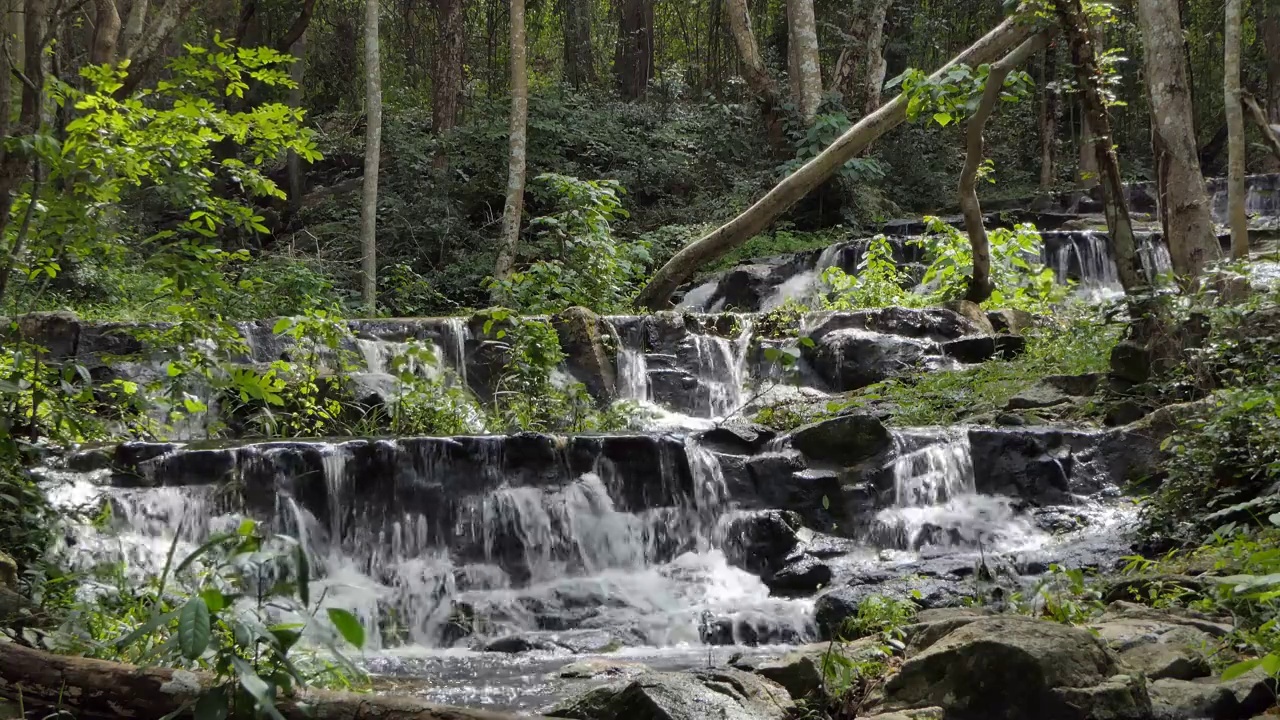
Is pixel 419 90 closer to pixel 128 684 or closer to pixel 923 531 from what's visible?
pixel 923 531

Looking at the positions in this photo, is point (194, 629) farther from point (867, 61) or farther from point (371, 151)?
point (867, 61)

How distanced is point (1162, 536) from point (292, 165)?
17462 millimetres

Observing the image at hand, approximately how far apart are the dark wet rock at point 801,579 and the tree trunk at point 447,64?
44.9 feet

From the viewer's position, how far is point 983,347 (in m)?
11.6

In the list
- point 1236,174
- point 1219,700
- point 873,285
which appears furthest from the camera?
point 873,285

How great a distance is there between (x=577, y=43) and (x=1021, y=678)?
21.6m

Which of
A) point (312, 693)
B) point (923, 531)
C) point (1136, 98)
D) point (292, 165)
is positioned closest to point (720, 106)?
point (292, 165)

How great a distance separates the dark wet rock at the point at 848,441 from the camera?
862cm

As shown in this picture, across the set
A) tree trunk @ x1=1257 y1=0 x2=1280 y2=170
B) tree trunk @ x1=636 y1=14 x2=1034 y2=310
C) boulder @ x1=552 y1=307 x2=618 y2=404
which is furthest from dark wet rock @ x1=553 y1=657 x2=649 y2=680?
tree trunk @ x1=1257 y1=0 x2=1280 y2=170

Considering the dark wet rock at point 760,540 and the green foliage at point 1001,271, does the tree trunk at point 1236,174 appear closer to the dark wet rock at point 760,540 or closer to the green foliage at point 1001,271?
the green foliage at point 1001,271

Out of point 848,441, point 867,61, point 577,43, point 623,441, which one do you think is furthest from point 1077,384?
point 577,43

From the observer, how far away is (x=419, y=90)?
87.4 ft

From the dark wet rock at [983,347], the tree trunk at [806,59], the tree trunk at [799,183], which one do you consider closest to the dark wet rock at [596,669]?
the dark wet rock at [983,347]

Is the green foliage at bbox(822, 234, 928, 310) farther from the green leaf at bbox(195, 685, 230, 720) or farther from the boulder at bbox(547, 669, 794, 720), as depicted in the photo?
the green leaf at bbox(195, 685, 230, 720)
